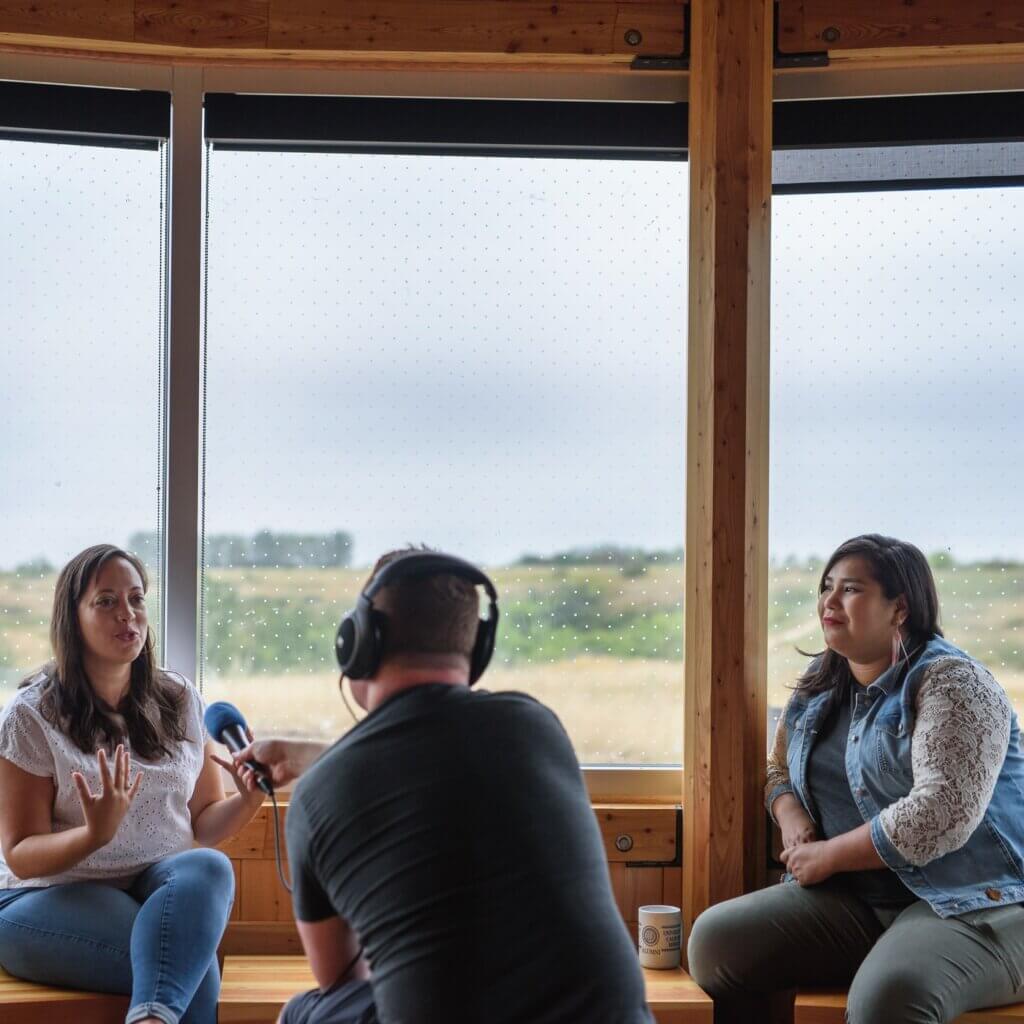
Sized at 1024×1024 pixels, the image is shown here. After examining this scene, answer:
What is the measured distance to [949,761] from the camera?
8.16 feet

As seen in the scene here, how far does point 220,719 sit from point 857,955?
4.73ft

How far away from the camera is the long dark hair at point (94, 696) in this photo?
2.59 metres

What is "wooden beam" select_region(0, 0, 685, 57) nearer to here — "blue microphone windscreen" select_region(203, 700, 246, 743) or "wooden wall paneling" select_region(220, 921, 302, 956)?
"blue microphone windscreen" select_region(203, 700, 246, 743)

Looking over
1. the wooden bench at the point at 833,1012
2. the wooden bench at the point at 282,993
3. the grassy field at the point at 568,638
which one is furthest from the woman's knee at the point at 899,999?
the grassy field at the point at 568,638

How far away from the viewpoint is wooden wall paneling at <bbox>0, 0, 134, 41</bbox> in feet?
9.81

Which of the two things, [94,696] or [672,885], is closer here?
[94,696]

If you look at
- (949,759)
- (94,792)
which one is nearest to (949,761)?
(949,759)

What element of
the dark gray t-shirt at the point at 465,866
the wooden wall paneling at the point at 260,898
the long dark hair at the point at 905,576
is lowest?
the wooden wall paneling at the point at 260,898

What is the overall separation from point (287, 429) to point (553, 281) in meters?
0.80

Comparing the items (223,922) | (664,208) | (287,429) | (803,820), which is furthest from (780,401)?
(223,922)

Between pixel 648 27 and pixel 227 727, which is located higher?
pixel 648 27

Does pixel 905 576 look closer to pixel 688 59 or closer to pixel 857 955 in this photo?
pixel 857 955

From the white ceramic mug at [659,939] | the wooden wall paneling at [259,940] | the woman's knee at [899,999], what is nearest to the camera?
the woman's knee at [899,999]

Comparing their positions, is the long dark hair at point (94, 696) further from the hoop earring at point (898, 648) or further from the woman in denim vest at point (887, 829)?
the hoop earring at point (898, 648)
